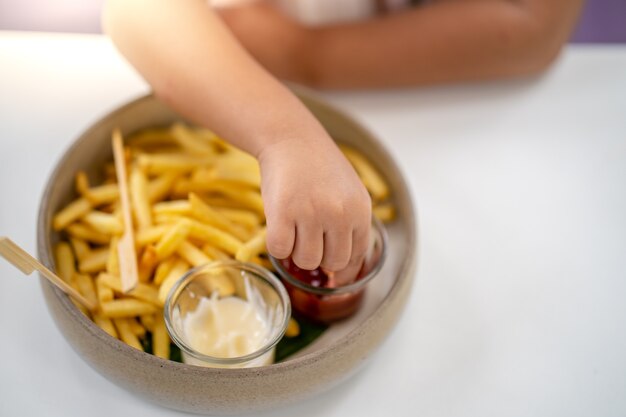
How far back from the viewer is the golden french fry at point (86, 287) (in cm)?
89

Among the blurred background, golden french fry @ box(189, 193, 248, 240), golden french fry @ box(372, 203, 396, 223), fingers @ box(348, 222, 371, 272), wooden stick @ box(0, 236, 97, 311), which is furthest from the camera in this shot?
the blurred background

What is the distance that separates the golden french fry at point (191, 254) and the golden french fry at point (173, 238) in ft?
0.05

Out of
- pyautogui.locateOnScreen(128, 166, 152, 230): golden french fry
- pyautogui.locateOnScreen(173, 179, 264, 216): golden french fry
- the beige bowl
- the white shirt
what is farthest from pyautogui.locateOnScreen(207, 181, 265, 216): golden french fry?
the white shirt

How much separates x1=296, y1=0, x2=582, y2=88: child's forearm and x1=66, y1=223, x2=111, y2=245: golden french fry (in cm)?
51

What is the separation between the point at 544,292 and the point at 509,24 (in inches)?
21.0

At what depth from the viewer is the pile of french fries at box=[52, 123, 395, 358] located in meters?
0.89

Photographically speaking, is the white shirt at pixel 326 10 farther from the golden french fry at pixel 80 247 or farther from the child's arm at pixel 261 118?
the golden french fry at pixel 80 247

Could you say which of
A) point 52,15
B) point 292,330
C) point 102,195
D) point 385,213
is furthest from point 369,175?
point 52,15

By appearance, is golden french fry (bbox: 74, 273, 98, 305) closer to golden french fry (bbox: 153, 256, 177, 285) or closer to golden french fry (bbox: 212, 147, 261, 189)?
golden french fry (bbox: 153, 256, 177, 285)

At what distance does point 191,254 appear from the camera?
0.93 m

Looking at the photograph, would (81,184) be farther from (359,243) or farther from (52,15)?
(52,15)

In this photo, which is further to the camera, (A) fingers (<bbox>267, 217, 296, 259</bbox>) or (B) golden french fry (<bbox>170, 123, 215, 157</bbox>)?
(B) golden french fry (<bbox>170, 123, 215, 157</bbox>)

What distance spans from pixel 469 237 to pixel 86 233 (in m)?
0.57

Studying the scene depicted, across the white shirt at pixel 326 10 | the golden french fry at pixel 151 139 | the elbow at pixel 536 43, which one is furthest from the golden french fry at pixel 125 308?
the elbow at pixel 536 43
